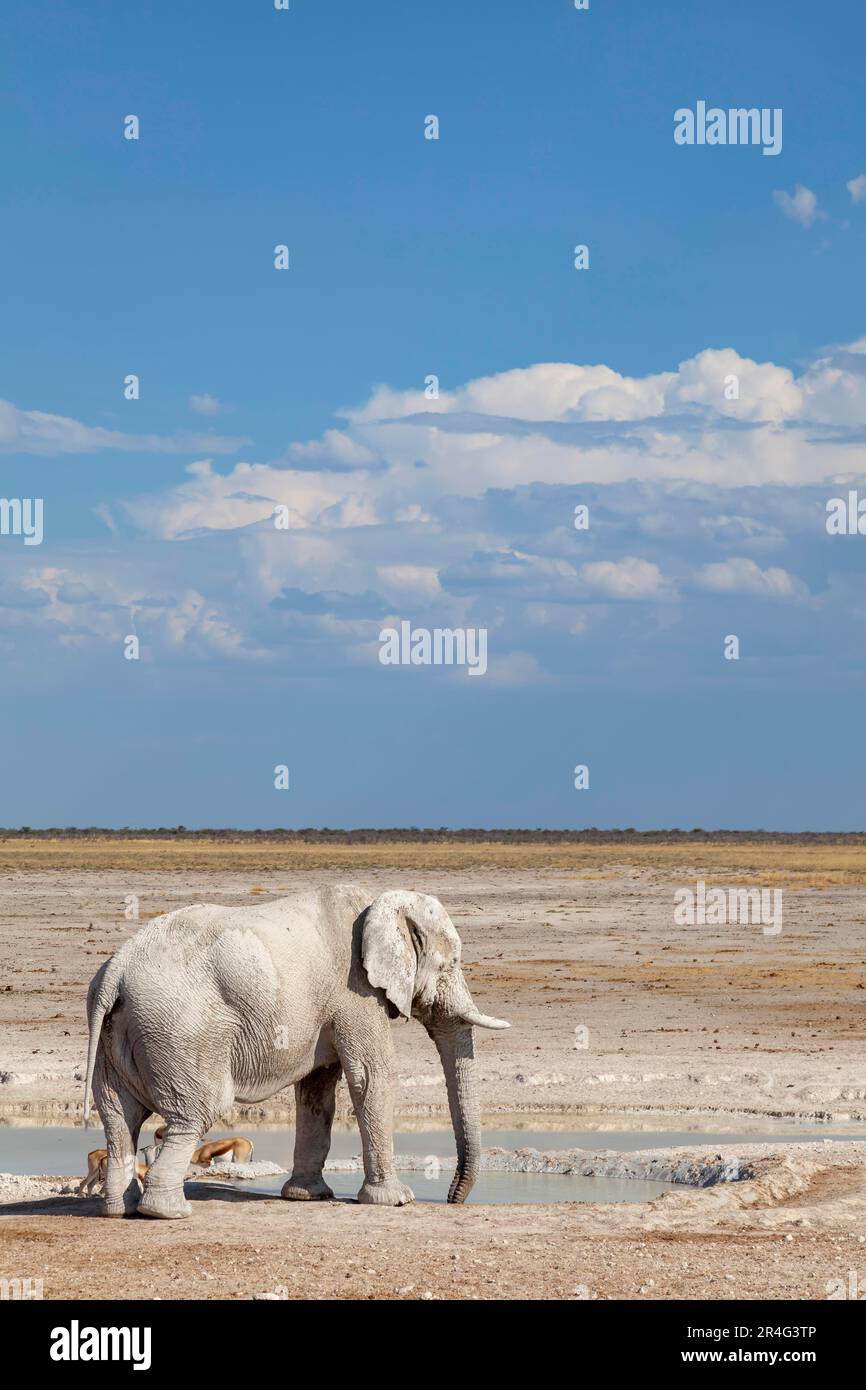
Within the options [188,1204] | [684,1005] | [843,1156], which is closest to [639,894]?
[684,1005]

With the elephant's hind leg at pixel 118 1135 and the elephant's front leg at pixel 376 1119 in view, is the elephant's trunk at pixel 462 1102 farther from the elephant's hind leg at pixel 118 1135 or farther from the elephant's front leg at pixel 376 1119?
the elephant's hind leg at pixel 118 1135

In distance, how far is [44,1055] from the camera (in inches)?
821

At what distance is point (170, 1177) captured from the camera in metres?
12.0

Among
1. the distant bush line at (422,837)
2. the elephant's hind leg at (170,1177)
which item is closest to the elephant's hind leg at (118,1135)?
the elephant's hind leg at (170,1177)

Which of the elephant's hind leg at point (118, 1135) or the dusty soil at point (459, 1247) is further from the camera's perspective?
the elephant's hind leg at point (118, 1135)

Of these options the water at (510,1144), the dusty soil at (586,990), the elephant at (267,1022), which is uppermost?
the elephant at (267,1022)

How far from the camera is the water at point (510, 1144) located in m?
14.2

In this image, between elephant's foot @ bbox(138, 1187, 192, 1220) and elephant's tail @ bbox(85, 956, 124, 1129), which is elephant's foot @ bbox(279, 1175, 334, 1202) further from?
elephant's tail @ bbox(85, 956, 124, 1129)

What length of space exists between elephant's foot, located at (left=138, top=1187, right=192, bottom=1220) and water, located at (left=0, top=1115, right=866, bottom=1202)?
5.97 feet

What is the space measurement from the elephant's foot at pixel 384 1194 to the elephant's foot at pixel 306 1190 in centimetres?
34

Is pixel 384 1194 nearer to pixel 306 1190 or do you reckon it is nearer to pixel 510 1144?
pixel 306 1190

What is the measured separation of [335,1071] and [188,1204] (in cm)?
151

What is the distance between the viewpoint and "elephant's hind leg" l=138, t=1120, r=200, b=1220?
12031 millimetres

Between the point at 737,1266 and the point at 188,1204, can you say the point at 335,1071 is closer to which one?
the point at 188,1204
